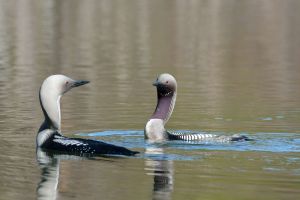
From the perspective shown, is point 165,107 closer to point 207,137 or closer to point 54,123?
point 207,137

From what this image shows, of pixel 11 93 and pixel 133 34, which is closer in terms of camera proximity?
pixel 11 93

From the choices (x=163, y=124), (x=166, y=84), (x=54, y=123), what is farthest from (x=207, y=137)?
(x=54, y=123)

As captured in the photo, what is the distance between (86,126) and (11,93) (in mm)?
5990

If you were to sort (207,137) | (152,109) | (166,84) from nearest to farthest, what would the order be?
(207,137), (166,84), (152,109)

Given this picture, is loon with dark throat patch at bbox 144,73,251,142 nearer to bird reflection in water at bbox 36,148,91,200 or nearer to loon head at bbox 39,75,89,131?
loon head at bbox 39,75,89,131

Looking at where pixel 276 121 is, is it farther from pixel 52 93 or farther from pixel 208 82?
pixel 208 82

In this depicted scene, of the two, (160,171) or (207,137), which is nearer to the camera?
(160,171)

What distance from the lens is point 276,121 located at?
20.4 metres

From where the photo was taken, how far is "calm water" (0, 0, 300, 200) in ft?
47.3

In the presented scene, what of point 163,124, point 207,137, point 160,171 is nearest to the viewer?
point 160,171

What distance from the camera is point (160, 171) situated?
15.3 metres

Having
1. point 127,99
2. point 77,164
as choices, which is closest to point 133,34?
point 127,99

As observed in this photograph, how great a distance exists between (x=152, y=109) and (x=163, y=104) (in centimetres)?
332

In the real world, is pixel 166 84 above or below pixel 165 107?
above
